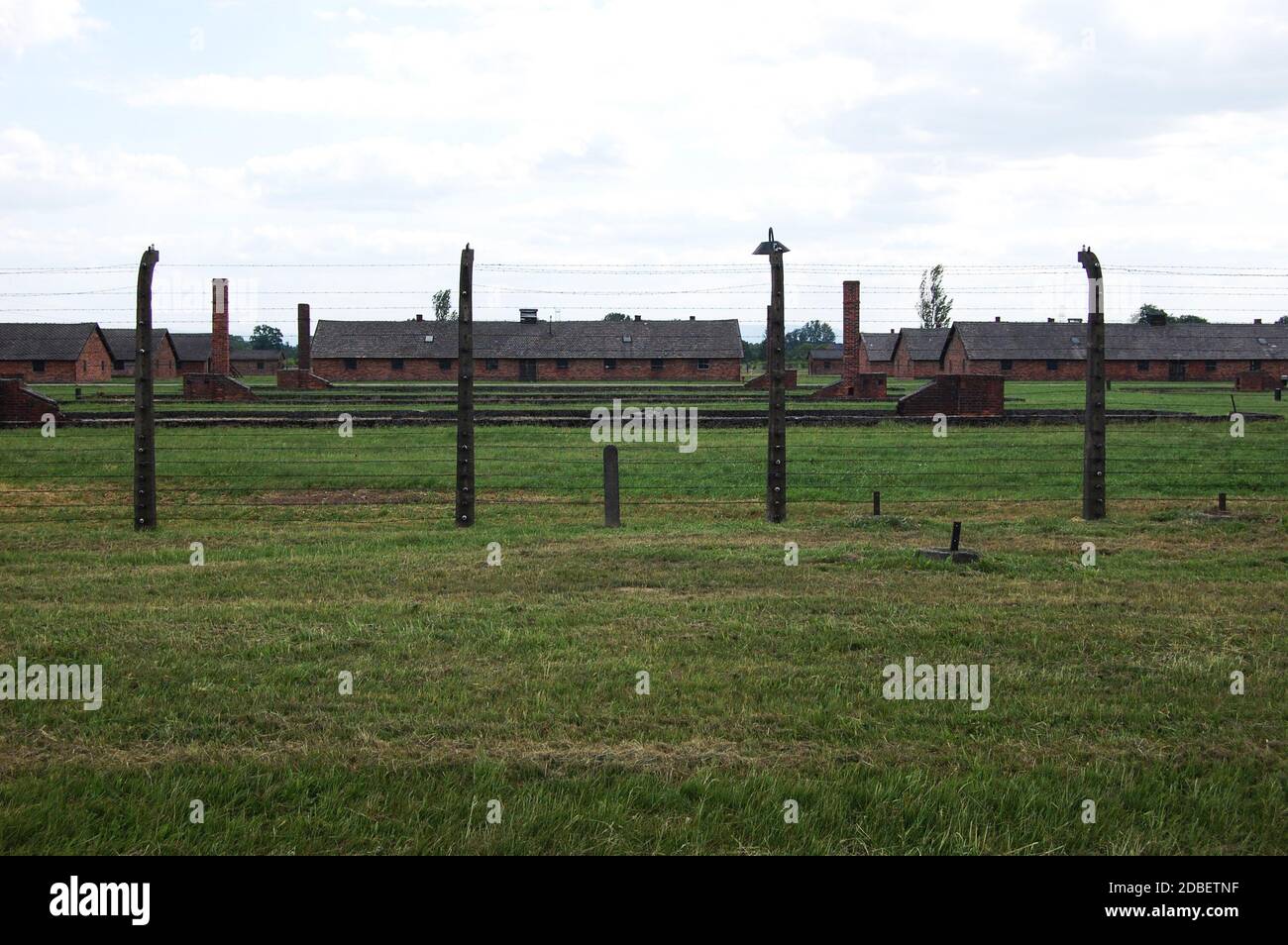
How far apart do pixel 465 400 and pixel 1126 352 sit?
75041 millimetres

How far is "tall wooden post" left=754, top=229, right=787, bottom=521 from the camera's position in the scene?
14.9 meters

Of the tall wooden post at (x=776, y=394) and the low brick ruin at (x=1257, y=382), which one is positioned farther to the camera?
the low brick ruin at (x=1257, y=382)

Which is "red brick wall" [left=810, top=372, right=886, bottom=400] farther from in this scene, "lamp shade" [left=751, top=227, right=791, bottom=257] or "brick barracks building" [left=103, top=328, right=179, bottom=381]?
"brick barracks building" [left=103, top=328, right=179, bottom=381]

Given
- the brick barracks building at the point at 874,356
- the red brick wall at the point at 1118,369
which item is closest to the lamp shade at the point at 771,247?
the red brick wall at the point at 1118,369

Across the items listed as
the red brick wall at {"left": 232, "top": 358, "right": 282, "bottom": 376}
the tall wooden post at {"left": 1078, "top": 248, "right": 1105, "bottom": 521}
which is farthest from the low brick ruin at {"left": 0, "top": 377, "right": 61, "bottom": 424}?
the red brick wall at {"left": 232, "top": 358, "right": 282, "bottom": 376}

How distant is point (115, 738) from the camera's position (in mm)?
5766

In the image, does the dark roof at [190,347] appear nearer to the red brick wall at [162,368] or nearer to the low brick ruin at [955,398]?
the red brick wall at [162,368]

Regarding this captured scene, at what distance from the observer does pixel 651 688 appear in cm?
669

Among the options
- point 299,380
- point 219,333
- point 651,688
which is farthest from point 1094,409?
point 219,333

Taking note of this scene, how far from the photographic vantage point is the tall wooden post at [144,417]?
14383 mm

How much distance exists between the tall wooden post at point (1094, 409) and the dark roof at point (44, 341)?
262ft
